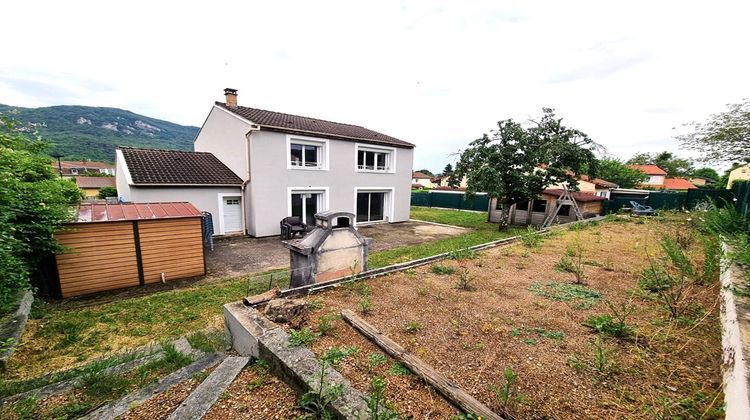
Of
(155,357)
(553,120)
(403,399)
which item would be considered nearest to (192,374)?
(155,357)

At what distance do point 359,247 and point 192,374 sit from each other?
353cm

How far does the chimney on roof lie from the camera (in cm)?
1405

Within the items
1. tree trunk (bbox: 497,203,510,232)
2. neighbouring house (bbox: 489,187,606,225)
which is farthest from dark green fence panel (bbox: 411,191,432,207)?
tree trunk (bbox: 497,203,510,232)

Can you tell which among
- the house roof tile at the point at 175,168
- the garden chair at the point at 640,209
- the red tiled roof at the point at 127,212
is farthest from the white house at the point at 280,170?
the garden chair at the point at 640,209

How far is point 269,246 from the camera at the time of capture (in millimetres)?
10477

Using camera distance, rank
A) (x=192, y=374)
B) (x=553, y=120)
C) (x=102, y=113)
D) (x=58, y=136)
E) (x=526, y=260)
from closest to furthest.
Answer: (x=192, y=374) < (x=526, y=260) < (x=553, y=120) < (x=58, y=136) < (x=102, y=113)

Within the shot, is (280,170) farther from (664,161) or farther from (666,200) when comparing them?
(664,161)

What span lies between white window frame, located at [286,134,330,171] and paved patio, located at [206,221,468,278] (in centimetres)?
350

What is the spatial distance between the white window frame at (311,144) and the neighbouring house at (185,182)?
8.00 feet

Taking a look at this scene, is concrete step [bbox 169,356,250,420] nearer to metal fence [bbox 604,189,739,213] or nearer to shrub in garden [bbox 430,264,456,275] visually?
shrub in garden [bbox 430,264,456,275]

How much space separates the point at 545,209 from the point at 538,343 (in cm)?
1653

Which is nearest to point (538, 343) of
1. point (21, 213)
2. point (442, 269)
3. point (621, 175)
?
point (442, 269)

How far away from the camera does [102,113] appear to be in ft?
384

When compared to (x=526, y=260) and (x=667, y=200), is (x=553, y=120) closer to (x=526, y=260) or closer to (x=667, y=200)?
(x=526, y=260)
